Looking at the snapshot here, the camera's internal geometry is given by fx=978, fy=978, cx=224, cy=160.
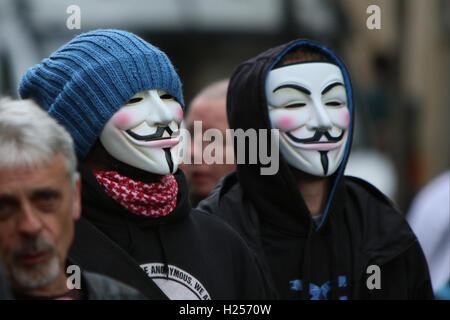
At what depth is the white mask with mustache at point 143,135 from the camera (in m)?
3.24

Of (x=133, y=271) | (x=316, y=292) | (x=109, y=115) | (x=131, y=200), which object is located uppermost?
(x=109, y=115)

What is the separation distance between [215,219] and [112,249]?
50 centimetres

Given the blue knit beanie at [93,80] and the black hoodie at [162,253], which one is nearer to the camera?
the black hoodie at [162,253]

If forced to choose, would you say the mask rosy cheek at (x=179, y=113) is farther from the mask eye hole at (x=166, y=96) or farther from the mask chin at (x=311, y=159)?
the mask chin at (x=311, y=159)

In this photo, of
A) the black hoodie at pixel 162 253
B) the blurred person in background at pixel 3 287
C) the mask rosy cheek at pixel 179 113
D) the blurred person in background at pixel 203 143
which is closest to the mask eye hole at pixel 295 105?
the mask rosy cheek at pixel 179 113

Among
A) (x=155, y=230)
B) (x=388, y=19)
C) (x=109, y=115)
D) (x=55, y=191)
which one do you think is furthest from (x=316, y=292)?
(x=388, y=19)

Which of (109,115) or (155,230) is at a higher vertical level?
(109,115)

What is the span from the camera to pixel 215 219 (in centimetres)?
341

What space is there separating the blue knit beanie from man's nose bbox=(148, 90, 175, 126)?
44mm

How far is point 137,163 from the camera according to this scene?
3.25 meters

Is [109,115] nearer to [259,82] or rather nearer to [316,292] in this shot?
[259,82]

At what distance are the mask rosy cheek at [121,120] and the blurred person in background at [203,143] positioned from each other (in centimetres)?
137

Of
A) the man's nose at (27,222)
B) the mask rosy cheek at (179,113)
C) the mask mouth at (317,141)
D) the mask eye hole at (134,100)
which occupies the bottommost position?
the man's nose at (27,222)

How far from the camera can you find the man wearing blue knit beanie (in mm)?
3150
